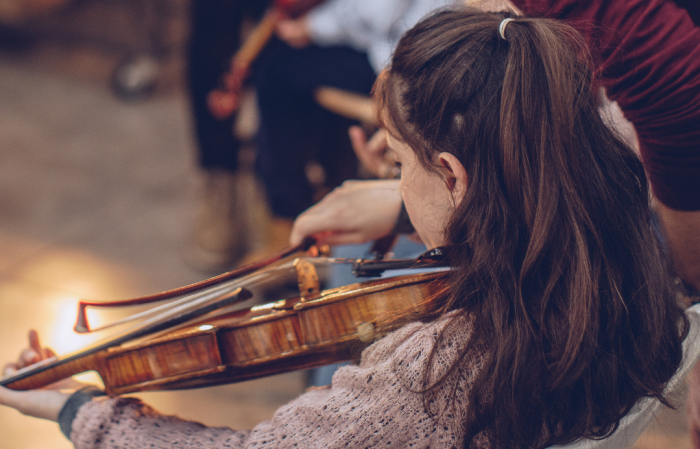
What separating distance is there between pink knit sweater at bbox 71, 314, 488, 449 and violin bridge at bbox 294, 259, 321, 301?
132 millimetres

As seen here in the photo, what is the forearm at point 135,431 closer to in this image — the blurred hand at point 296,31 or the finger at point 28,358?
the finger at point 28,358

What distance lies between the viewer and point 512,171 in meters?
0.57

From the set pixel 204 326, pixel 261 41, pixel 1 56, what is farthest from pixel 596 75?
pixel 1 56

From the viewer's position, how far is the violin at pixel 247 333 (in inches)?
24.9

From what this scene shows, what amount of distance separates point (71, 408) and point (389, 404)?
392 mm

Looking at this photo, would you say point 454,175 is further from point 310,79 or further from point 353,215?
point 310,79

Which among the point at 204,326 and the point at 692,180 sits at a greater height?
the point at 204,326

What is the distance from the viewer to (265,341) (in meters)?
0.67

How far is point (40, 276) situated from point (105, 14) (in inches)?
63.1

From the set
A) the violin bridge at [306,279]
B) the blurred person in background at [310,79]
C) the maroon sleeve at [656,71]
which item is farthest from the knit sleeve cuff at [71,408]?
the blurred person in background at [310,79]

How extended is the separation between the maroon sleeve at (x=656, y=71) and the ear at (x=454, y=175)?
9.8 inches

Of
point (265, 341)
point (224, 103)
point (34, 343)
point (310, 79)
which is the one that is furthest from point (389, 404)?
point (224, 103)

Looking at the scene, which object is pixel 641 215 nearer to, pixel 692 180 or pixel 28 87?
pixel 692 180

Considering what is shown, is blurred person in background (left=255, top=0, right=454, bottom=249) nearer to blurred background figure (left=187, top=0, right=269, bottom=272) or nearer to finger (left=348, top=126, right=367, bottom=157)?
blurred background figure (left=187, top=0, right=269, bottom=272)
